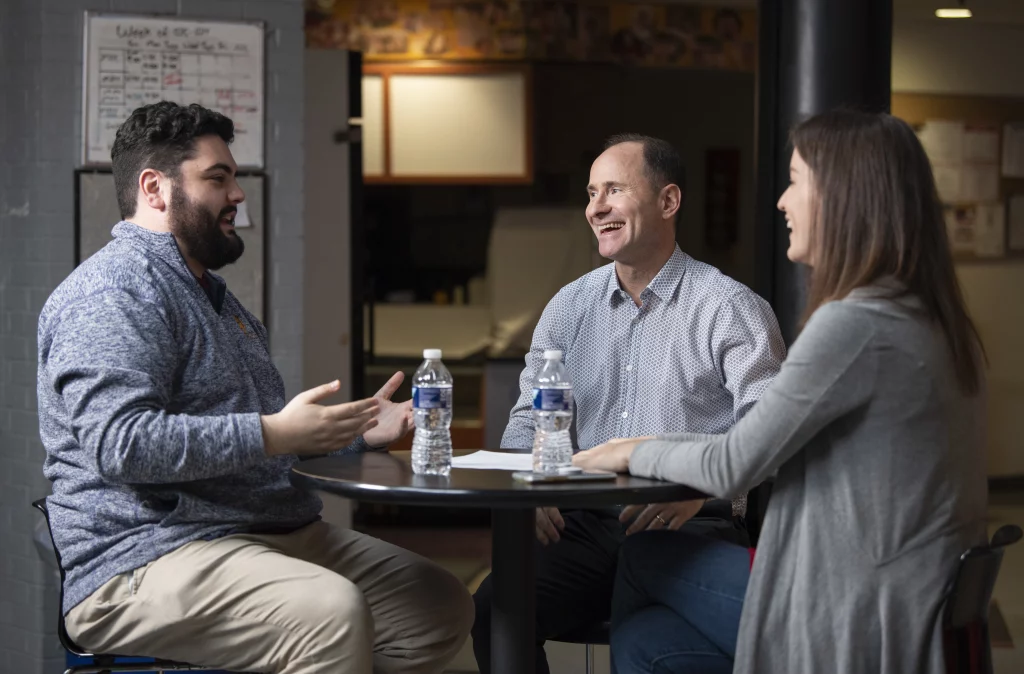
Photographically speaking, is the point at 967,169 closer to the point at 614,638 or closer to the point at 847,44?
the point at 847,44

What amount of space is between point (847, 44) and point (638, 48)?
2960 mm

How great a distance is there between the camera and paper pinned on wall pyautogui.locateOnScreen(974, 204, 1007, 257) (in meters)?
4.87

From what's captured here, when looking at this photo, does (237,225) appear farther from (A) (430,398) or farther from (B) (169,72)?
(A) (430,398)

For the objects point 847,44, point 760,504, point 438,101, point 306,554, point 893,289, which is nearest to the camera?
point 893,289

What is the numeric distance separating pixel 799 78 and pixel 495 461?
192cm

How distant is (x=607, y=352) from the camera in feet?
8.55

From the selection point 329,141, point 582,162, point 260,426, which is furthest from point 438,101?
point 260,426

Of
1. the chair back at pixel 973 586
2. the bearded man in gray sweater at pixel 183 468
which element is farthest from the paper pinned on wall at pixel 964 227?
the chair back at pixel 973 586

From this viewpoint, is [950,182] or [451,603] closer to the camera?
[451,603]

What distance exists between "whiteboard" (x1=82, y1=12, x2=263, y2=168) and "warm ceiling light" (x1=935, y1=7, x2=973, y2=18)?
2.68m

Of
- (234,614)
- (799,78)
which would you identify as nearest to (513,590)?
(234,614)

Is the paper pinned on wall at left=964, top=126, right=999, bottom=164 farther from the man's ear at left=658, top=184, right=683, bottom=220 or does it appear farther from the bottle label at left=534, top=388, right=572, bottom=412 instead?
the bottle label at left=534, top=388, right=572, bottom=412

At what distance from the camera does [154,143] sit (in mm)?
2322

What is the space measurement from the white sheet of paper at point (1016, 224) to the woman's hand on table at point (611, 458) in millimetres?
3436
